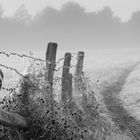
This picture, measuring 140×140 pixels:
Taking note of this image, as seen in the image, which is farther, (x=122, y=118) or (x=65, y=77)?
(x=122, y=118)

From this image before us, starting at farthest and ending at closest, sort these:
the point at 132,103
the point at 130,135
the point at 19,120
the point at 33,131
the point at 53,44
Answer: the point at 132,103 < the point at 130,135 < the point at 53,44 < the point at 33,131 < the point at 19,120

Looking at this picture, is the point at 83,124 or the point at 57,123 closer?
the point at 57,123

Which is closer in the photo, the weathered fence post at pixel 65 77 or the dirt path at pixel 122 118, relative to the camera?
the dirt path at pixel 122 118

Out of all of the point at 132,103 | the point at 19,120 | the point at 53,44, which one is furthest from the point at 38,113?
the point at 132,103

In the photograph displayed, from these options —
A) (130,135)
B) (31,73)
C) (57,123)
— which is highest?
(31,73)

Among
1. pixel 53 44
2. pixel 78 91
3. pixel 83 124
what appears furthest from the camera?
pixel 78 91

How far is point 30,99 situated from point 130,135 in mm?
3745

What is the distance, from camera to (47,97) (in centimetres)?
691

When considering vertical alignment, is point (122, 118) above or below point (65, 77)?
below

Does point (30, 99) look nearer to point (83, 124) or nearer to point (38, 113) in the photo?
point (38, 113)

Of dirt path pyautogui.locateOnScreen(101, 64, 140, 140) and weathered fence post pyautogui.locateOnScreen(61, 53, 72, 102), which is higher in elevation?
weathered fence post pyautogui.locateOnScreen(61, 53, 72, 102)

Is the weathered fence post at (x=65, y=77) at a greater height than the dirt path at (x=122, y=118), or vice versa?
the weathered fence post at (x=65, y=77)

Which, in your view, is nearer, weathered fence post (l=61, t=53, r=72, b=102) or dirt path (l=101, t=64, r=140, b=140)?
dirt path (l=101, t=64, r=140, b=140)

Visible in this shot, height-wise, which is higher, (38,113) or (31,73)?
Answer: (31,73)
